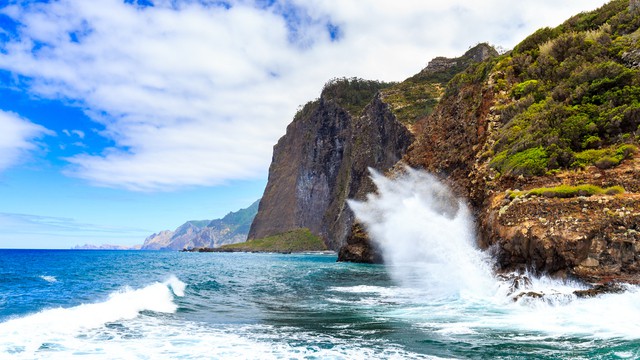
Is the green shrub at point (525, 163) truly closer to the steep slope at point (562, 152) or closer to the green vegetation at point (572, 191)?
the steep slope at point (562, 152)

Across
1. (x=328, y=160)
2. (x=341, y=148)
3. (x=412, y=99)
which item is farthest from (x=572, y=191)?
(x=328, y=160)

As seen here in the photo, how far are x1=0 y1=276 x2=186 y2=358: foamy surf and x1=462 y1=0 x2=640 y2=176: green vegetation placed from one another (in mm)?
19945

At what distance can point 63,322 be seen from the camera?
49.2 ft

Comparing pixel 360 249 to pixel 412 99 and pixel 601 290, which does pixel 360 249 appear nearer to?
pixel 412 99

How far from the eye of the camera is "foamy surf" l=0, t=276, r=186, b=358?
39.3 feet

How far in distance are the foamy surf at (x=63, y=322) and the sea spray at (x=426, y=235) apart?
14.4 meters

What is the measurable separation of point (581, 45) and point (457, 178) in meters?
13.6

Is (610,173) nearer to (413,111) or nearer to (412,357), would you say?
(412,357)

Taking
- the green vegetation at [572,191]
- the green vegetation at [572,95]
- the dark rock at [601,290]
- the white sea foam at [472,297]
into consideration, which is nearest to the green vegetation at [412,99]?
the white sea foam at [472,297]

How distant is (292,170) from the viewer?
165 m

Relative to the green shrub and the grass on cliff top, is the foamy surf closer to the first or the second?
the green shrub

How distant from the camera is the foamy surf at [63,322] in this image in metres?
12.0

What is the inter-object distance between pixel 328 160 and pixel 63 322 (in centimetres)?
12363

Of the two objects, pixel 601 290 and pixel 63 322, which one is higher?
pixel 601 290
